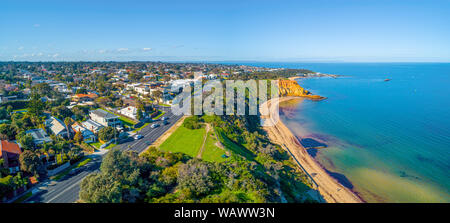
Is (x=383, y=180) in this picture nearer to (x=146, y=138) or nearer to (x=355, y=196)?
(x=355, y=196)

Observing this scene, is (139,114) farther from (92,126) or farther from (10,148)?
(10,148)

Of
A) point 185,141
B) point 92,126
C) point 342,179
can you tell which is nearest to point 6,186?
point 92,126

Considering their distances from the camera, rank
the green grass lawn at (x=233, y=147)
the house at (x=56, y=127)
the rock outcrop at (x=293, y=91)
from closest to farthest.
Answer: the green grass lawn at (x=233, y=147) < the house at (x=56, y=127) < the rock outcrop at (x=293, y=91)

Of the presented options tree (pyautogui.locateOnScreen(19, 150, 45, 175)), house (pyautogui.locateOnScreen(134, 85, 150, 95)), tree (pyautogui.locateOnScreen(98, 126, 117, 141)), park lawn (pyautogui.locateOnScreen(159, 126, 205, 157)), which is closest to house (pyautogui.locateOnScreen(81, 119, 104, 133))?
tree (pyautogui.locateOnScreen(98, 126, 117, 141))

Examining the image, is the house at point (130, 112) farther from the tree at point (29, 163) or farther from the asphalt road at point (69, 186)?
the tree at point (29, 163)

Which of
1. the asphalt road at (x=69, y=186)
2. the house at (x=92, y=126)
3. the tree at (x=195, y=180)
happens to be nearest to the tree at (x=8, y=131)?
the house at (x=92, y=126)
